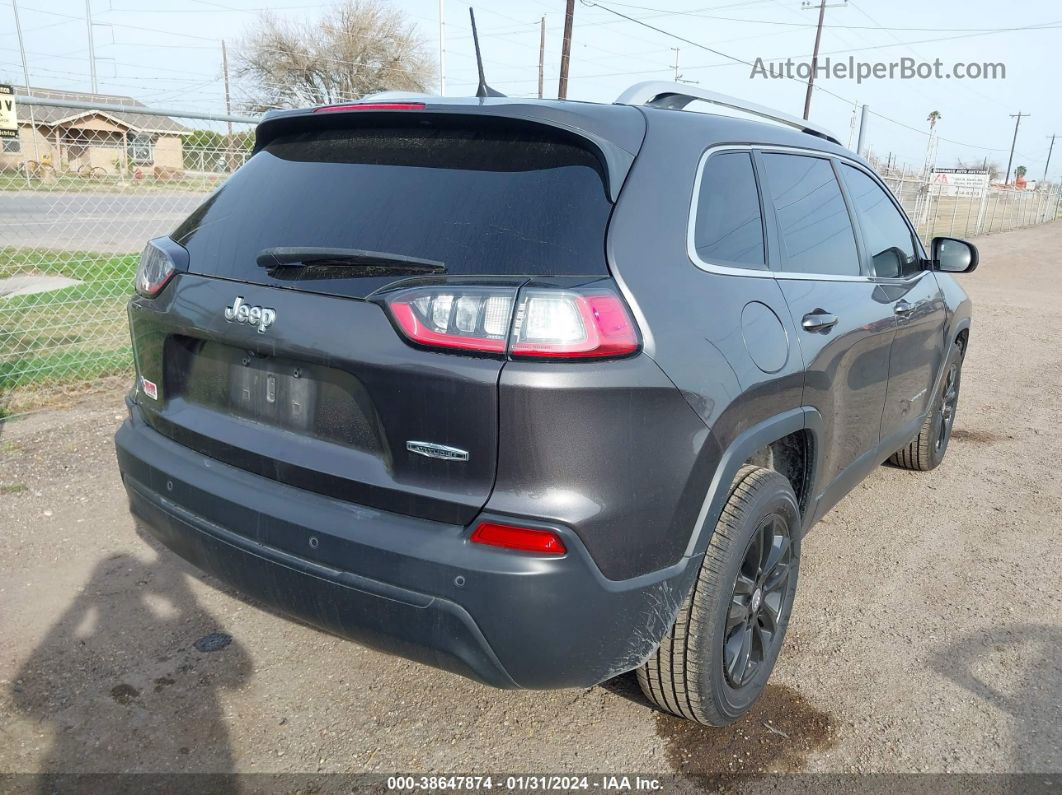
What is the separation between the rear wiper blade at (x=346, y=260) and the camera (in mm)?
2018

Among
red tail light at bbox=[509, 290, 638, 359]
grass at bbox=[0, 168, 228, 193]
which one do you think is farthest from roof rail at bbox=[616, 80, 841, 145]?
grass at bbox=[0, 168, 228, 193]

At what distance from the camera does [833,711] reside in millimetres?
2711

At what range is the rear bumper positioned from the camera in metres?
1.92

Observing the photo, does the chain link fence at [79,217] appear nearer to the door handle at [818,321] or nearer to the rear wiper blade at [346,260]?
the rear wiper blade at [346,260]

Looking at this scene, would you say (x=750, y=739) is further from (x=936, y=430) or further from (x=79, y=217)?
(x=79, y=217)

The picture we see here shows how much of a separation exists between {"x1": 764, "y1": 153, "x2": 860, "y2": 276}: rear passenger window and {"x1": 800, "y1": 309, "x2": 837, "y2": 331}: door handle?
0.53 feet

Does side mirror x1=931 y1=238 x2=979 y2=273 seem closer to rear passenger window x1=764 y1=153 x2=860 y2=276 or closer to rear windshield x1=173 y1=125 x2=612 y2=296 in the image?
rear passenger window x1=764 y1=153 x2=860 y2=276

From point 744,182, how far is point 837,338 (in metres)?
0.68

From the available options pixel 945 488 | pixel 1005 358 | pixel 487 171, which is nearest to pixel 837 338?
pixel 487 171

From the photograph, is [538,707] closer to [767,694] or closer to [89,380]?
[767,694]

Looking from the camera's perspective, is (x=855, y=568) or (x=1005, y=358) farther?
(x=1005, y=358)

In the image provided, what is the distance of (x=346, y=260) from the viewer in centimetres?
210

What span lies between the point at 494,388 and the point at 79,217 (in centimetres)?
623

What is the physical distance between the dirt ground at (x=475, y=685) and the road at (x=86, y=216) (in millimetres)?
3177
